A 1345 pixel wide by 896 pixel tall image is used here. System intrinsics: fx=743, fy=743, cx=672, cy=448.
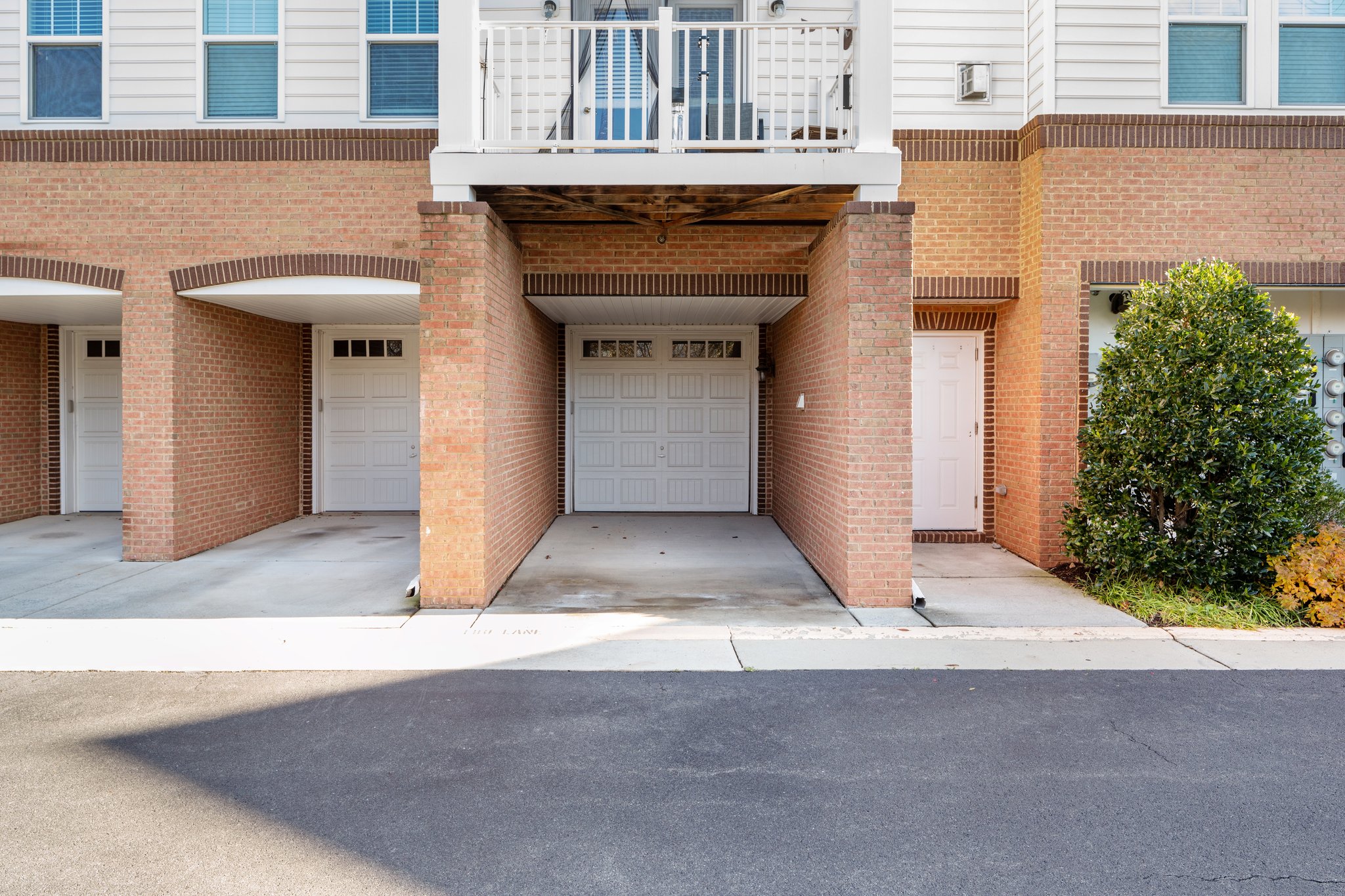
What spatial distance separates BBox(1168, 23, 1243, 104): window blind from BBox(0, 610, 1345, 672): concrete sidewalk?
209 inches

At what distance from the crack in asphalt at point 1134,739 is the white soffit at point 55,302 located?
9.17 meters

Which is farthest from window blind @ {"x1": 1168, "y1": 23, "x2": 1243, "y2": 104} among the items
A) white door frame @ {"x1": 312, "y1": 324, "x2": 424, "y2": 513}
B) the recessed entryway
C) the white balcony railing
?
white door frame @ {"x1": 312, "y1": 324, "x2": 424, "y2": 513}

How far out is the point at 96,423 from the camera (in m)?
10.4

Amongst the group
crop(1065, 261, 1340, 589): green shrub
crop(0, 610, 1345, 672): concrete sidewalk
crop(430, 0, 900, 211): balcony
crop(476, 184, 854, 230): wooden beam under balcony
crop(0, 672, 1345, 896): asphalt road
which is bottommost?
crop(0, 672, 1345, 896): asphalt road

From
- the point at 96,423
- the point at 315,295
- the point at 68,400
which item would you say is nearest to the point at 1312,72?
the point at 315,295

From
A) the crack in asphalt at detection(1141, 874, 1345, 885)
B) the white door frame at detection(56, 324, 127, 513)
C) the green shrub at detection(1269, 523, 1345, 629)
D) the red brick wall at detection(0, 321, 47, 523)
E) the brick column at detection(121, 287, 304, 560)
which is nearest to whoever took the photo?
Result: the crack in asphalt at detection(1141, 874, 1345, 885)

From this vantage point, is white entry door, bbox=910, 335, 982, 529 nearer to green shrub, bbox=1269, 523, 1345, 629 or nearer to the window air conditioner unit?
the window air conditioner unit

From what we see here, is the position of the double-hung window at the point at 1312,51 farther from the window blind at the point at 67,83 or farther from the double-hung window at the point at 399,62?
the window blind at the point at 67,83

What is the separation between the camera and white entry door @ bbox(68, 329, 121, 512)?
1038 cm

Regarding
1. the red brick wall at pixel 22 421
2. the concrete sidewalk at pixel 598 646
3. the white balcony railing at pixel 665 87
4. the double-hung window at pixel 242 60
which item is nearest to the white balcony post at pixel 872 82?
the white balcony railing at pixel 665 87

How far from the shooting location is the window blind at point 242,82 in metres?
7.67

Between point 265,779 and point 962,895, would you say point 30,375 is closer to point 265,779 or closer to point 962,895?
point 265,779

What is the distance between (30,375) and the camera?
10148mm

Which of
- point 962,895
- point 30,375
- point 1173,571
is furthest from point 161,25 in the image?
point 1173,571
